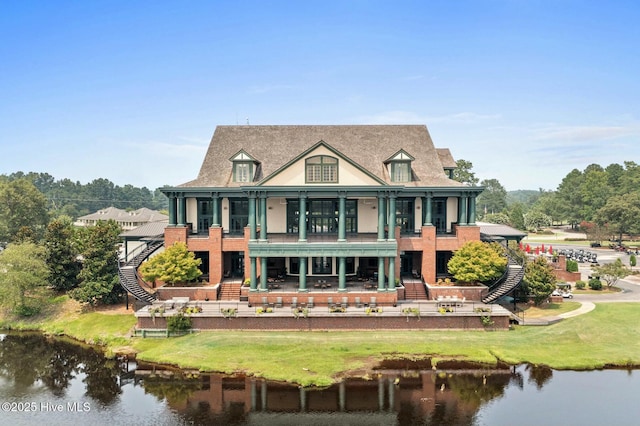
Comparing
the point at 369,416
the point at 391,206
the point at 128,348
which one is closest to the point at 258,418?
the point at 369,416

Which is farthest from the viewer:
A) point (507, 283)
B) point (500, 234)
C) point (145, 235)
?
point (500, 234)

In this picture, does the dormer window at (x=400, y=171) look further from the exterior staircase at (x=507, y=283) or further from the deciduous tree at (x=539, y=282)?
the deciduous tree at (x=539, y=282)

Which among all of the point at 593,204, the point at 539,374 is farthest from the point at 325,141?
the point at 593,204

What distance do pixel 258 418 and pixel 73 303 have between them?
27.5 metres

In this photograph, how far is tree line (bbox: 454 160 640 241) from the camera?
283 feet

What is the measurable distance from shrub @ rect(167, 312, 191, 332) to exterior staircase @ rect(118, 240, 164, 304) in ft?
15.6

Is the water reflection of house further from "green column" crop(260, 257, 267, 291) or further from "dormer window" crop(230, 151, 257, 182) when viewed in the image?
"dormer window" crop(230, 151, 257, 182)

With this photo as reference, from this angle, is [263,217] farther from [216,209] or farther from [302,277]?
[302,277]

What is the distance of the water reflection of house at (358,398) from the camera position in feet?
68.4

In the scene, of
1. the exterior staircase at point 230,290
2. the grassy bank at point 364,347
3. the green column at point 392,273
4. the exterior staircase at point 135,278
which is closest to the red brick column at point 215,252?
the exterior staircase at point 230,290

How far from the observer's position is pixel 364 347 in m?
28.8

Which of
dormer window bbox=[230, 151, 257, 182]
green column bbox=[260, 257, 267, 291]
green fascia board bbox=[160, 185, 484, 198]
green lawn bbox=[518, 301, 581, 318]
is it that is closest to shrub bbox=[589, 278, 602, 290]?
green lawn bbox=[518, 301, 581, 318]

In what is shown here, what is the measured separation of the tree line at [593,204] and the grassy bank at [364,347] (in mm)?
62889

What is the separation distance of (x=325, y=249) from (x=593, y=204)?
98.3 meters
